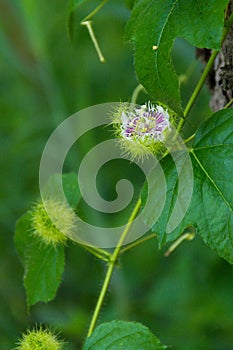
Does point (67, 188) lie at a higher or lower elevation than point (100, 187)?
lower

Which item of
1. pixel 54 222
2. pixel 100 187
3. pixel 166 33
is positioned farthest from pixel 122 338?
pixel 100 187

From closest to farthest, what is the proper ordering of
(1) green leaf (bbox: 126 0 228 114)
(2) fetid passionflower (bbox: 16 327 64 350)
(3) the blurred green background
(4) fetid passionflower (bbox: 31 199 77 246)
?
(1) green leaf (bbox: 126 0 228 114) < (2) fetid passionflower (bbox: 16 327 64 350) < (4) fetid passionflower (bbox: 31 199 77 246) < (3) the blurred green background

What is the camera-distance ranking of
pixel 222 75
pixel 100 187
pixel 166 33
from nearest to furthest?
1. pixel 166 33
2. pixel 222 75
3. pixel 100 187

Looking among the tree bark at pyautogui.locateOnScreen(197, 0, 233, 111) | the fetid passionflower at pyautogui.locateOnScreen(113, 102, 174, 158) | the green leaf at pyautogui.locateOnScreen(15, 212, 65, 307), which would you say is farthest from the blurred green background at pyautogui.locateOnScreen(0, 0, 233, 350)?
the fetid passionflower at pyautogui.locateOnScreen(113, 102, 174, 158)

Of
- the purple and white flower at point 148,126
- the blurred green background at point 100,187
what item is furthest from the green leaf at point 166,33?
the blurred green background at point 100,187

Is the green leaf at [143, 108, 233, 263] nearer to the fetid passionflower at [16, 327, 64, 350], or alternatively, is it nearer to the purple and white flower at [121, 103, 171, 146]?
the purple and white flower at [121, 103, 171, 146]

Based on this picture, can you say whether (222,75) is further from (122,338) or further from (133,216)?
(122,338)
